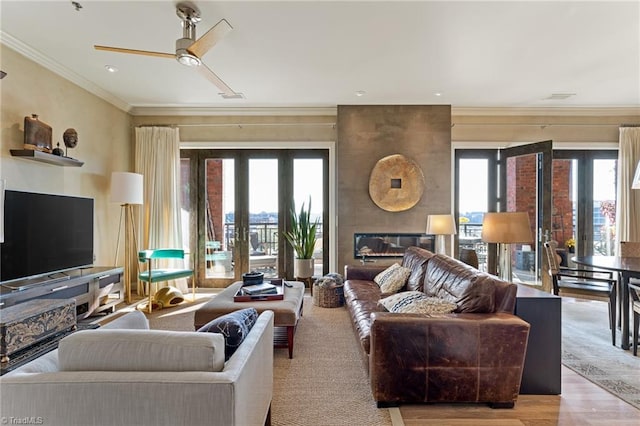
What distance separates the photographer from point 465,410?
2.04 meters

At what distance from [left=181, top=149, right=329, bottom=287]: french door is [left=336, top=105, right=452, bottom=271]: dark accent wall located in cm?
65

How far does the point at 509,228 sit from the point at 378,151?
2.49m

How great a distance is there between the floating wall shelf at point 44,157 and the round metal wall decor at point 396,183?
374 cm

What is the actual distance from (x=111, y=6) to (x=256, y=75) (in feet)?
5.19

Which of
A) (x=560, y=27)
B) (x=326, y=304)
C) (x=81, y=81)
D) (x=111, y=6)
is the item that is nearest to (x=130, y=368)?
(x=111, y=6)

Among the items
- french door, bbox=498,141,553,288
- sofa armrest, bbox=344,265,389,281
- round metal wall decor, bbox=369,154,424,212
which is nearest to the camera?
sofa armrest, bbox=344,265,389,281

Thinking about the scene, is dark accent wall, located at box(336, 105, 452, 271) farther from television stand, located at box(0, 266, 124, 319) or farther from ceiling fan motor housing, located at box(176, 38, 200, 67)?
television stand, located at box(0, 266, 124, 319)

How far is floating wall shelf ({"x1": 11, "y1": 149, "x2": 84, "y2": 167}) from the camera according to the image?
3.14 m

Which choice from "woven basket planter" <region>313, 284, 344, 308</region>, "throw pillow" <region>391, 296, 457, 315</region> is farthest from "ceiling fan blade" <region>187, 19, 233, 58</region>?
"woven basket planter" <region>313, 284, 344, 308</region>

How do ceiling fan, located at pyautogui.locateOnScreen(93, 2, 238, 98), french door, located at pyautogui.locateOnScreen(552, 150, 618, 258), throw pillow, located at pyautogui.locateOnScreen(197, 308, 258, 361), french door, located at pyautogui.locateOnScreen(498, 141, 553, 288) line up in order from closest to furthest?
throw pillow, located at pyautogui.locateOnScreen(197, 308, 258, 361) < ceiling fan, located at pyautogui.locateOnScreen(93, 2, 238, 98) < french door, located at pyautogui.locateOnScreen(498, 141, 553, 288) < french door, located at pyautogui.locateOnScreen(552, 150, 618, 258)

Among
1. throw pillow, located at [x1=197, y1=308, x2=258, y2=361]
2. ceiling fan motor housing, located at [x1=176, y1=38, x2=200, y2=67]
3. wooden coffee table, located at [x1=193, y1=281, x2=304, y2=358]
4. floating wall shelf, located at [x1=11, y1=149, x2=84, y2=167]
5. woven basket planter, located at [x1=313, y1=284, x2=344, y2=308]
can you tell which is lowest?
woven basket planter, located at [x1=313, y1=284, x2=344, y2=308]

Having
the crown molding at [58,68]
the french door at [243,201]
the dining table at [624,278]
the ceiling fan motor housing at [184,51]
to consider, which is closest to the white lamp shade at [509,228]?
the dining table at [624,278]

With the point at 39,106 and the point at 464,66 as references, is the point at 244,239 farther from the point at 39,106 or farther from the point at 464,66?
the point at 464,66

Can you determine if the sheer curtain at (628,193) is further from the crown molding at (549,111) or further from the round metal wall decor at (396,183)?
the round metal wall decor at (396,183)
